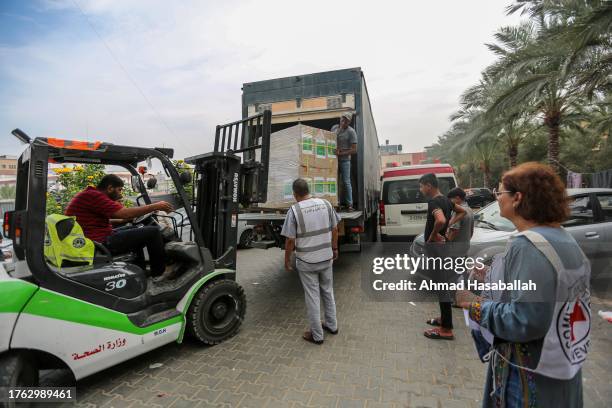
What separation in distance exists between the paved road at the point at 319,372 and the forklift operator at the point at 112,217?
109 centimetres

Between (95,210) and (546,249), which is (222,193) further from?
(546,249)

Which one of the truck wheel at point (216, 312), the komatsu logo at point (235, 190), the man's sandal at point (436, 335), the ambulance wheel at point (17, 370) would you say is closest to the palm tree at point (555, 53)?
the man's sandal at point (436, 335)

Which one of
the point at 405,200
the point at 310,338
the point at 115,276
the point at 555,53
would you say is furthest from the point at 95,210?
the point at 555,53

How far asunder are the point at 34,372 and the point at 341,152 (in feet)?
14.6

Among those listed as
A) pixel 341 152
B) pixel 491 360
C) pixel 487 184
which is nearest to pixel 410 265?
pixel 341 152

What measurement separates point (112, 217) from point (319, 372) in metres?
2.47

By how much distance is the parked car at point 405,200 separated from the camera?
738 centimetres

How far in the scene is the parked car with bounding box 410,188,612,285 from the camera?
185 inches

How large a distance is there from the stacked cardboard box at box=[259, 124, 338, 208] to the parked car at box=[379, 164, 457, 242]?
9.44ft

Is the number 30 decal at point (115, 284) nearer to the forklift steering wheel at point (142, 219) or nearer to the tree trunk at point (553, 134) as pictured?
the forklift steering wheel at point (142, 219)

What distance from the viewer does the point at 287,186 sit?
4699mm

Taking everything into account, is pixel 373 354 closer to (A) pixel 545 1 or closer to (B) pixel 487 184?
(A) pixel 545 1

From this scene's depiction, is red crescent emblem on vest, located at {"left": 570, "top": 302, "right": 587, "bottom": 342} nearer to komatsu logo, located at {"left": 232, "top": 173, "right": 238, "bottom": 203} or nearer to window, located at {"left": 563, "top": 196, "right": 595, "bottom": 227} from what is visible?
komatsu logo, located at {"left": 232, "top": 173, "right": 238, "bottom": 203}

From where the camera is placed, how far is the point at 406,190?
757 cm
